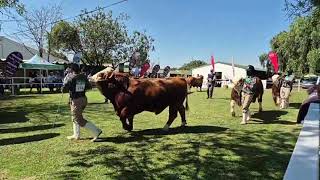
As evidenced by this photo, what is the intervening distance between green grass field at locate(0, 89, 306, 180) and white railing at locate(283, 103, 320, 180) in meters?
3.51

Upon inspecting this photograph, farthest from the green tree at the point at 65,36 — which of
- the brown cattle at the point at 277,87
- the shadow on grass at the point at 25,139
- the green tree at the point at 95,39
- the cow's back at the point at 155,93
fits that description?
the shadow on grass at the point at 25,139

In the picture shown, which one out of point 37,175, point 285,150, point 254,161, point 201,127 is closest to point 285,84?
point 201,127

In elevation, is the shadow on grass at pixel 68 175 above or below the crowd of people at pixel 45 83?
below

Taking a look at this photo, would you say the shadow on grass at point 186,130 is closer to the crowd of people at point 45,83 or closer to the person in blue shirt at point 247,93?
the person in blue shirt at point 247,93

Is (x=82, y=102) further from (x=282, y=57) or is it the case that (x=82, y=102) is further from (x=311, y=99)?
(x=282, y=57)

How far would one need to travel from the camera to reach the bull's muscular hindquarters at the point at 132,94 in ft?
34.1

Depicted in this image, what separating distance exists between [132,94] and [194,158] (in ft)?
10.4

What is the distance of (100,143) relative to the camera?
913cm

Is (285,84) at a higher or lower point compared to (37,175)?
higher

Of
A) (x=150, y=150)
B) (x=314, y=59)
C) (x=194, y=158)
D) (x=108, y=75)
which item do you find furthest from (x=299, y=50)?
(x=194, y=158)

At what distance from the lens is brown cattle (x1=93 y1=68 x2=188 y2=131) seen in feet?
34.1

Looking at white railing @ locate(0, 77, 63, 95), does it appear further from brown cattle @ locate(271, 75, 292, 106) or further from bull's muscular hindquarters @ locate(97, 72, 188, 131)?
bull's muscular hindquarters @ locate(97, 72, 188, 131)

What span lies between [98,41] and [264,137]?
41.3m

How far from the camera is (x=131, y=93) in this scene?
10422 mm
